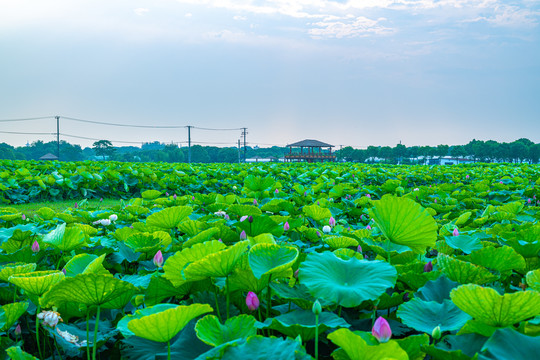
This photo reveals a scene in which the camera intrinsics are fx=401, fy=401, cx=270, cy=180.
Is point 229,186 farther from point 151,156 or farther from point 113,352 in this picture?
point 151,156

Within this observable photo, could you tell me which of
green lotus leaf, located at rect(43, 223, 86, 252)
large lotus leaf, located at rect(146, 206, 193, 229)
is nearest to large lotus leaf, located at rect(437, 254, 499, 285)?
large lotus leaf, located at rect(146, 206, 193, 229)

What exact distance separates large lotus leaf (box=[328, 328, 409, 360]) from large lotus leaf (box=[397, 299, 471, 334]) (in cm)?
23

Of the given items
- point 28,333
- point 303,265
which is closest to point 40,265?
point 28,333

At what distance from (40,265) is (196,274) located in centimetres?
109

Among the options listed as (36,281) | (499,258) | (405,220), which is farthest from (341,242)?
(36,281)

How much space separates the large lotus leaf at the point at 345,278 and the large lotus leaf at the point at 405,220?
206 millimetres

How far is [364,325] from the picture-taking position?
104 centimetres

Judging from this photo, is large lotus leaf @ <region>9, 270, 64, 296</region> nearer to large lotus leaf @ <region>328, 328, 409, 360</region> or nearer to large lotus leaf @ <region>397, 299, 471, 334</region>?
large lotus leaf @ <region>328, 328, 409, 360</region>

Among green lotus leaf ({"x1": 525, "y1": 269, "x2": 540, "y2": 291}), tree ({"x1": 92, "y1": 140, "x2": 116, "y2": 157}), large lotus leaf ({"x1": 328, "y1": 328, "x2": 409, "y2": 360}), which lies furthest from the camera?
tree ({"x1": 92, "y1": 140, "x2": 116, "y2": 157})

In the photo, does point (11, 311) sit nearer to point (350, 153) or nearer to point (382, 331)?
point (382, 331)

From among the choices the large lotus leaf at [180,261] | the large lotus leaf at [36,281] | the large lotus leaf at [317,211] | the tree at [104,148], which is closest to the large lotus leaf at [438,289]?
the large lotus leaf at [180,261]

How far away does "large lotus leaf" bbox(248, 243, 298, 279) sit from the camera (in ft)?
3.15

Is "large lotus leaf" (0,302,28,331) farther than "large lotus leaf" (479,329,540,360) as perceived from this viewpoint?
Yes

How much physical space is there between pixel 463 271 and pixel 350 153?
88.9 metres
